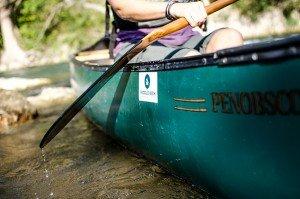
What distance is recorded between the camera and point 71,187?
134 inches

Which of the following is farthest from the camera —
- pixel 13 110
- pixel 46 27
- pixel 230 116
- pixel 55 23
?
pixel 55 23

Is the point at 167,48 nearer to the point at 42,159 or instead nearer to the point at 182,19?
the point at 182,19

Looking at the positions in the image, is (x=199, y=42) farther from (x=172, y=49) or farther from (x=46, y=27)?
(x=46, y=27)

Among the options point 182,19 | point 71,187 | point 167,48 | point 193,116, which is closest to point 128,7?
point 167,48

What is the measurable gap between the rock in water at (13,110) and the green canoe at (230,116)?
339 cm

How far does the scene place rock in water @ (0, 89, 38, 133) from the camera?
604 cm

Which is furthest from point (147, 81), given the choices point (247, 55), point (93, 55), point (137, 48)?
point (93, 55)

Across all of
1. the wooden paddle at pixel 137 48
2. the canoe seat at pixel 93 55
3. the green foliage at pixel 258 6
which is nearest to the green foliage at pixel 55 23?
the green foliage at pixel 258 6

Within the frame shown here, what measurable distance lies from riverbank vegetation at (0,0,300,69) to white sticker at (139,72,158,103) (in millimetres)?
18476

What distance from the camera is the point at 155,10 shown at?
10.4 ft

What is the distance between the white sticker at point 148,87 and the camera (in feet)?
9.53

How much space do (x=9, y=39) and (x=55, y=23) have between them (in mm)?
2815

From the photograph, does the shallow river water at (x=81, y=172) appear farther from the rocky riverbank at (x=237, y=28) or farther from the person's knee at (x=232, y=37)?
the rocky riverbank at (x=237, y=28)

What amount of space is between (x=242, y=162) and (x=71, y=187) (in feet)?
5.65
